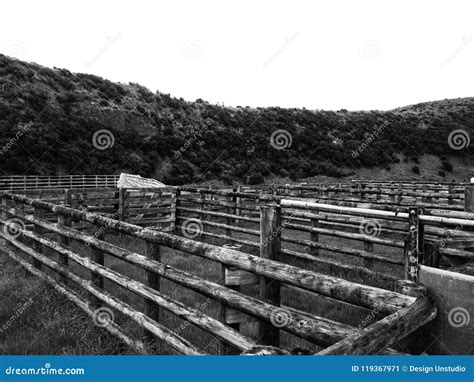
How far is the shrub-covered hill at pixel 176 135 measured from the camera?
32.1 meters

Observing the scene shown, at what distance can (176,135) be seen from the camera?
41125 millimetres

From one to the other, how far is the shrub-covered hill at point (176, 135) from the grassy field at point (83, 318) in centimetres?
2240

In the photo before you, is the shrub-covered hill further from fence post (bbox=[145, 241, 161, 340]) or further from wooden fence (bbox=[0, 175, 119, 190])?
fence post (bbox=[145, 241, 161, 340])

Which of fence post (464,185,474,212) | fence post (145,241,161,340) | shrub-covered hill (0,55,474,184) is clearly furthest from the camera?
shrub-covered hill (0,55,474,184)

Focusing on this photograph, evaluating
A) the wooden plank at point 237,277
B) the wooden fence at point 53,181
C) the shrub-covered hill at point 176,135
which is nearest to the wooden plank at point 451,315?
the wooden plank at point 237,277

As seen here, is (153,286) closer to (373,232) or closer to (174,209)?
(373,232)

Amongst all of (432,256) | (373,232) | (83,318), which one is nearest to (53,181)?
(373,232)

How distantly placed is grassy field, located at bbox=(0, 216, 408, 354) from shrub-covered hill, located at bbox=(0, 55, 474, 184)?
73.5ft

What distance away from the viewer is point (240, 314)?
9.06 feet

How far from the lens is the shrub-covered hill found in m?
32.1

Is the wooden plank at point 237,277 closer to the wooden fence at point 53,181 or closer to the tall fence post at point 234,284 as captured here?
the tall fence post at point 234,284

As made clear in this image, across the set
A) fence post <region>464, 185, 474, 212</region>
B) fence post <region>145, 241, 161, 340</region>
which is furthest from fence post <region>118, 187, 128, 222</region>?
fence post <region>464, 185, 474, 212</region>
